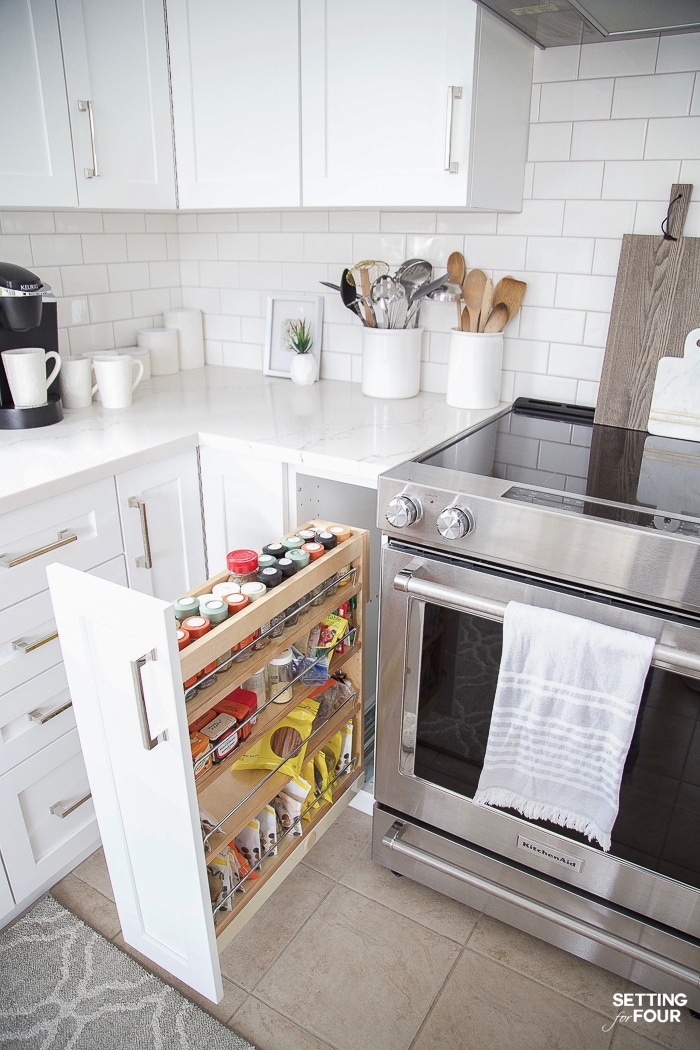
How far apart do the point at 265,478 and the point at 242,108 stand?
91cm

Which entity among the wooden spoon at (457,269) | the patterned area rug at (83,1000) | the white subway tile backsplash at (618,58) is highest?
the white subway tile backsplash at (618,58)

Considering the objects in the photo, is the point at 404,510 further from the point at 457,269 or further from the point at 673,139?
the point at 673,139

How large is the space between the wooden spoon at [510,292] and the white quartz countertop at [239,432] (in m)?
0.29

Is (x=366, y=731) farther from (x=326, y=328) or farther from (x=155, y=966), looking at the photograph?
(x=326, y=328)

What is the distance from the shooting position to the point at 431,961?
1.45 meters

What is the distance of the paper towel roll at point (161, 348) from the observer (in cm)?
225

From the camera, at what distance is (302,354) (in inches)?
84.6

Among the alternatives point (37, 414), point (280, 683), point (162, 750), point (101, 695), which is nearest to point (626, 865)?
point (280, 683)

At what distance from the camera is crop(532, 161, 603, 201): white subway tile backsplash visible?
1670 millimetres

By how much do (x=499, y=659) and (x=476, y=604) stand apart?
130 mm

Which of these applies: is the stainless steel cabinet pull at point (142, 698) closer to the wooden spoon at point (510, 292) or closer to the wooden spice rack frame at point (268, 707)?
the wooden spice rack frame at point (268, 707)

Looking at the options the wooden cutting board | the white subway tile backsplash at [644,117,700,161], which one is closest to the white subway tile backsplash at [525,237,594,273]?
the wooden cutting board

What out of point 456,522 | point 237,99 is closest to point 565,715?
point 456,522

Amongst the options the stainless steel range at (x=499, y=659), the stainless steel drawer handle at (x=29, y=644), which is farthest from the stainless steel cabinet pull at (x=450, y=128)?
the stainless steel drawer handle at (x=29, y=644)
